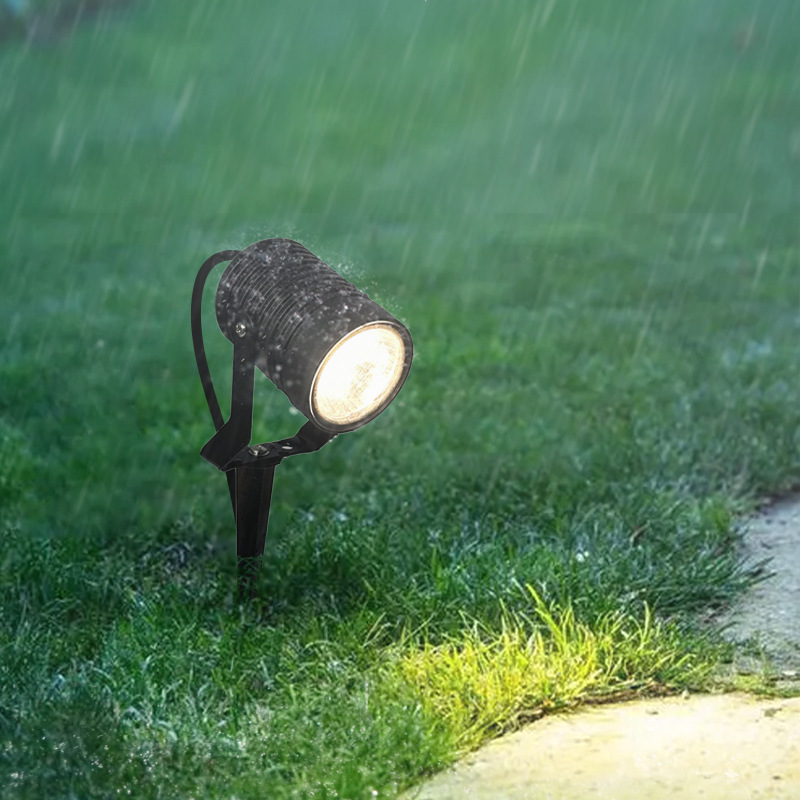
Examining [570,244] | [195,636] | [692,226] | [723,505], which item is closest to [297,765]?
[195,636]

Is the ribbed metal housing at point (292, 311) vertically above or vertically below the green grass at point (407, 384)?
above

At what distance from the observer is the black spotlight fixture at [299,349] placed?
3867 millimetres

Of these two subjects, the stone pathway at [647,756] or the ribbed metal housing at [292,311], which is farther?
the ribbed metal housing at [292,311]

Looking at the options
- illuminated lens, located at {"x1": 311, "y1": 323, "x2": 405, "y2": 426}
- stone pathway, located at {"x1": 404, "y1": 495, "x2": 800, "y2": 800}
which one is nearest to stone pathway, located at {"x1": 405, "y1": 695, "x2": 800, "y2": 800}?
stone pathway, located at {"x1": 404, "y1": 495, "x2": 800, "y2": 800}

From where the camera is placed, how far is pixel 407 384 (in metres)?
7.16

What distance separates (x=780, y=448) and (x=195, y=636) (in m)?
3.16

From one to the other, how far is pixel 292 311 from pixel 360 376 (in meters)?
0.32

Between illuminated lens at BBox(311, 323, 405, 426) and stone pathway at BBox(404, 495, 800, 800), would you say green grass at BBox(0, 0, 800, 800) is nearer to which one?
stone pathway at BBox(404, 495, 800, 800)

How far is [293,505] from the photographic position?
5848mm

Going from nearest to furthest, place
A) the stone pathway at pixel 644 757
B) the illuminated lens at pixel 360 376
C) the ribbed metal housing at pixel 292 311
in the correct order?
the stone pathway at pixel 644 757 → the ribbed metal housing at pixel 292 311 → the illuminated lens at pixel 360 376

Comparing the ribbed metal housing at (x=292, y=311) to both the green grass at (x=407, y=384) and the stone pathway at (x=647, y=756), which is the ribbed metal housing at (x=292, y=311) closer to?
the green grass at (x=407, y=384)

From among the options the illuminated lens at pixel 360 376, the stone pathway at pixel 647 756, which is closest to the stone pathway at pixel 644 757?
the stone pathway at pixel 647 756

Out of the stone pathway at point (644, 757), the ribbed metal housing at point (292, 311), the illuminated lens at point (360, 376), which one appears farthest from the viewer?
the illuminated lens at point (360, 376)

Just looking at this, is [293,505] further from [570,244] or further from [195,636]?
[570,244]
